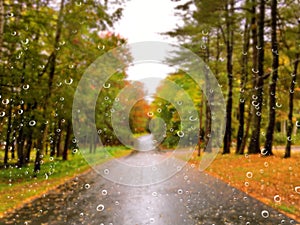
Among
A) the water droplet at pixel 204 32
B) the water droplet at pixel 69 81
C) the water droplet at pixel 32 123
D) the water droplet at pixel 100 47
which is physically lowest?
the water droplet at pixel 32 123

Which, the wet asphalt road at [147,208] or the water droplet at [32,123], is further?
the water droplet at [32,123]

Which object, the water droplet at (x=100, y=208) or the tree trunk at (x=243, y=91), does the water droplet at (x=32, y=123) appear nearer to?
the water droplet at (x=100, y=208)

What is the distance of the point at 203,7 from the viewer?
19766 mm

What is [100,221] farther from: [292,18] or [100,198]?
[292,18]

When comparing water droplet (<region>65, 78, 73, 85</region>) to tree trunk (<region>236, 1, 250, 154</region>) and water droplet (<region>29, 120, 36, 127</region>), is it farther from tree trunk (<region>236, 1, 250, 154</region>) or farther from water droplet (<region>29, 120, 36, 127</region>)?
tree trunk (<region>236, 1, 250, 154</region>)

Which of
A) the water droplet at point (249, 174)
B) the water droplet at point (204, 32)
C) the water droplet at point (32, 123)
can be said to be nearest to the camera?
the water droplet at point (249, 174)

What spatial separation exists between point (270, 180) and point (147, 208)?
5.48m

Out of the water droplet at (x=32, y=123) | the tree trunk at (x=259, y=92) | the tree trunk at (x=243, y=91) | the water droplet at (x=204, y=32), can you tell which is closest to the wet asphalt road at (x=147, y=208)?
the water droplet at (x=32, y=123)

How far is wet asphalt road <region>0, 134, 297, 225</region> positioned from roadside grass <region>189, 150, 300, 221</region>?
0.42m

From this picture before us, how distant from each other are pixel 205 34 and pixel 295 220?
18615 mm

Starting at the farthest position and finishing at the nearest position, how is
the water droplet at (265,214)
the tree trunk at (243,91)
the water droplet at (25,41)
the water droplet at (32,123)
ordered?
1. the tree trunk at (243,91)
2. the water droplet at (32,123)
3. the water droplet at (25,41)
4. the water droplet at (265,214)

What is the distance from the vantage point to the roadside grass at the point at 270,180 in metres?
8.46

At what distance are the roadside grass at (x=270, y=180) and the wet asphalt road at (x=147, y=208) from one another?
42 centimetres

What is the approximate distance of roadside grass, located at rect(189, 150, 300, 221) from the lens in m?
8.46
